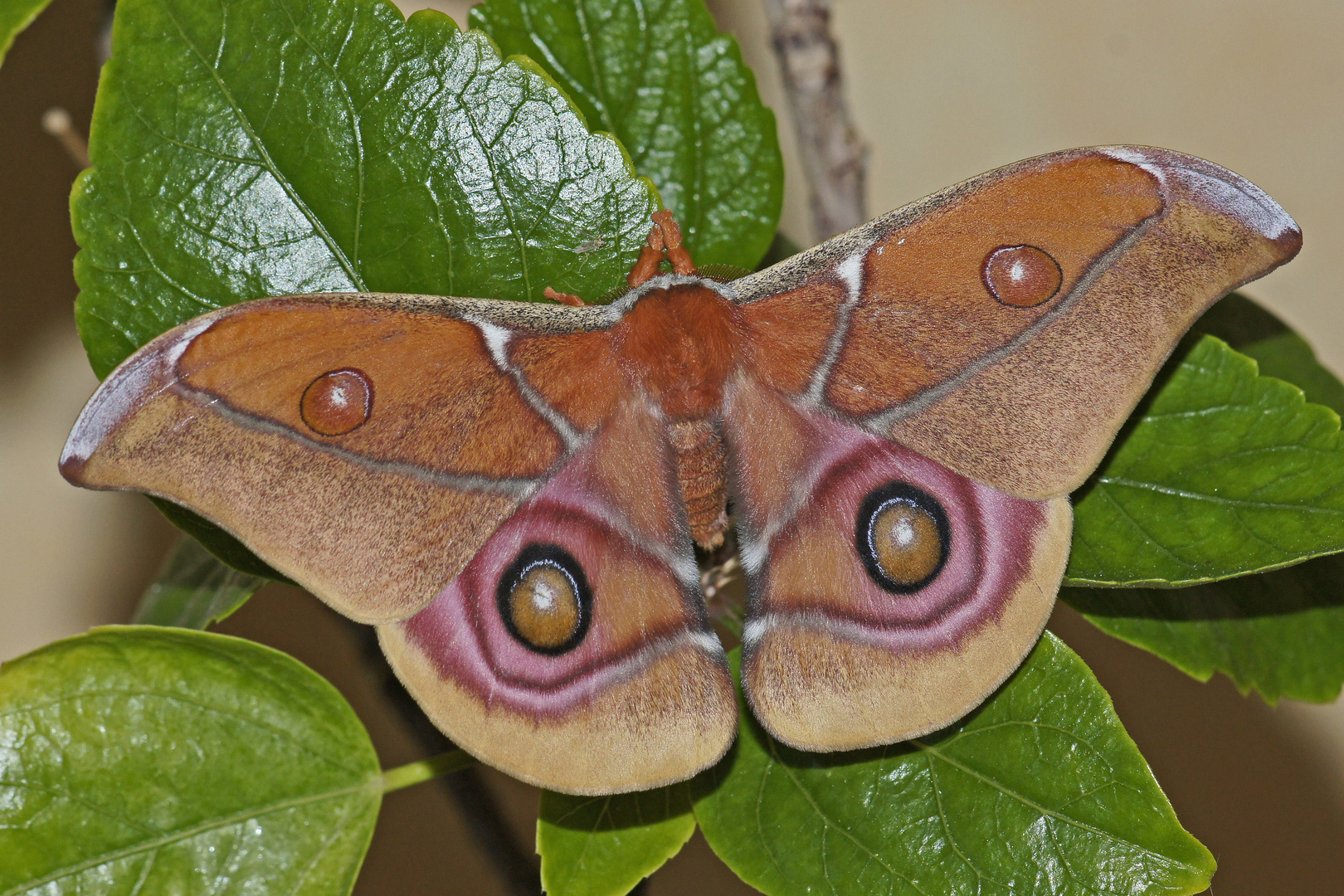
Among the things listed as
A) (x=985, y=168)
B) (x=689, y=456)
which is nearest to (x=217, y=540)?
(x=689, y=456)

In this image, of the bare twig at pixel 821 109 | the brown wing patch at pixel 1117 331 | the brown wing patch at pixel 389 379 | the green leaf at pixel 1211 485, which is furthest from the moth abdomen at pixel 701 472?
the bare twig at pixel 821 109

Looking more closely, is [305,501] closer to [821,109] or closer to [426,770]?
[426,770]

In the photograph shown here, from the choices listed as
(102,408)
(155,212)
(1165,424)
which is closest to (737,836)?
(1165,424)

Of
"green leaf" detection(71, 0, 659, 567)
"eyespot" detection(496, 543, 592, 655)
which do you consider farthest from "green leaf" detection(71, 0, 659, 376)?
"eyespot" detection(496, 543, 592, 655)

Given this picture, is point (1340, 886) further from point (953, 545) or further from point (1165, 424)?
point (953, 545)

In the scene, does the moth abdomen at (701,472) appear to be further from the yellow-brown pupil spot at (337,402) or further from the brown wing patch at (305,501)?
the yellow-brown pupil spot at (337,402)

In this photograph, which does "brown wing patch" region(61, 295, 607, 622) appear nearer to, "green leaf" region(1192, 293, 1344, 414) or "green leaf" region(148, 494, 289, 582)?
"green leaf" region(148, 494, 289, 582)
